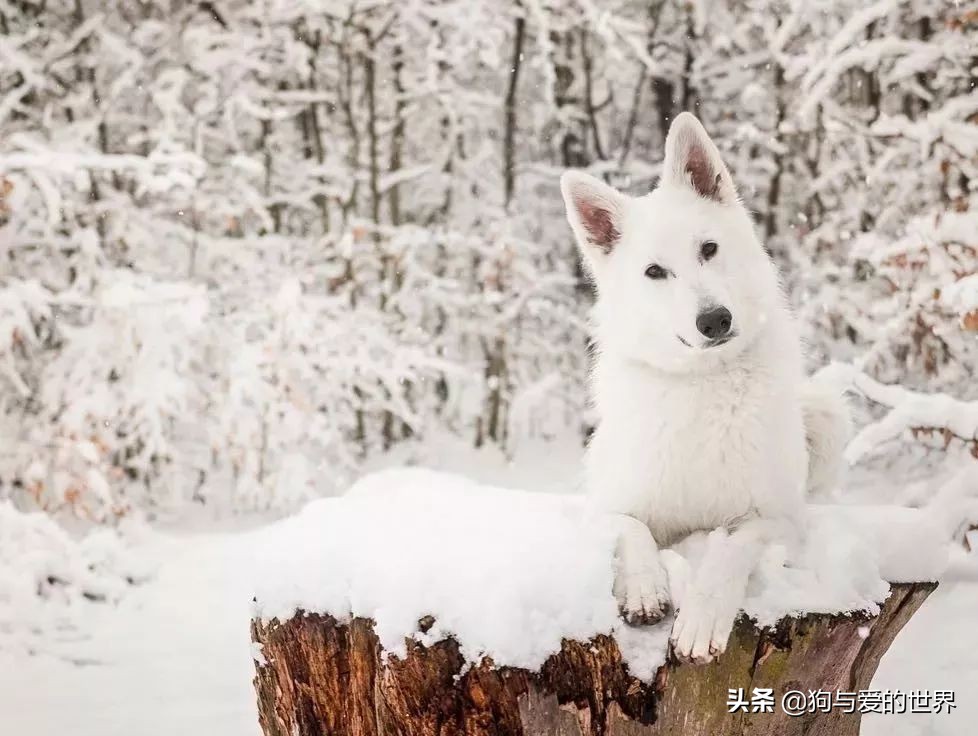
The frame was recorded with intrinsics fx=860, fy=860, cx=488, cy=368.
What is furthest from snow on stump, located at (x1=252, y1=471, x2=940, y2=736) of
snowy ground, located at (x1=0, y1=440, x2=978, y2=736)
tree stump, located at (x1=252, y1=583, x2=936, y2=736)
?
snowy ground, located at (x1=0, y1=440, x2=978, y2=736)

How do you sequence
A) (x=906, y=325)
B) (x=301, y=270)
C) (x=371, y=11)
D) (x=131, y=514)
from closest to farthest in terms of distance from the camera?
(x=906, y=325)
(x=131, y=514)
(x=301, y=270)
(x=371, y=11)

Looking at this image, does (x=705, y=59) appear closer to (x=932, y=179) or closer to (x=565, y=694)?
(x=932, y=179)

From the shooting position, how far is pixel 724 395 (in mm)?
2424

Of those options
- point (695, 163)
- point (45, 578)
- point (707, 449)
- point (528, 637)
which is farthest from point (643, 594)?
point (45, 578)

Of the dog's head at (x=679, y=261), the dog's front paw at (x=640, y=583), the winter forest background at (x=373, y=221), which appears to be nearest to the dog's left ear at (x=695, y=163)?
the dog's head at (x=679, y=261)

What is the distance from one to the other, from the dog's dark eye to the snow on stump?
29.3 inches

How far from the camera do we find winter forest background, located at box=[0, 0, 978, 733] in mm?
5711

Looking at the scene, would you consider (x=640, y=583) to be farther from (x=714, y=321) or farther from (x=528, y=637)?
(x=714, y=321)

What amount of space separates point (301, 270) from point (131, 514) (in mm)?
2730

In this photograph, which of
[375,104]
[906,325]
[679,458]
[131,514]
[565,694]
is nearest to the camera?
[565,694]

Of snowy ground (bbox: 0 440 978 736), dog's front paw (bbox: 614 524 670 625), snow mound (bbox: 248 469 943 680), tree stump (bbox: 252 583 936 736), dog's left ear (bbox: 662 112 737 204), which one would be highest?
dog's left ear (bbox: 662 112 737 204)

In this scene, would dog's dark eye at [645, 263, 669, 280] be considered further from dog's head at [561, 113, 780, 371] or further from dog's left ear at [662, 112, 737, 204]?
dog's left ear at [662, 112, 737, 204]

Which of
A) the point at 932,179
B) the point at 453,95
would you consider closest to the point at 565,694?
the point at 932,179

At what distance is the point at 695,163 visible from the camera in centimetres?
262
